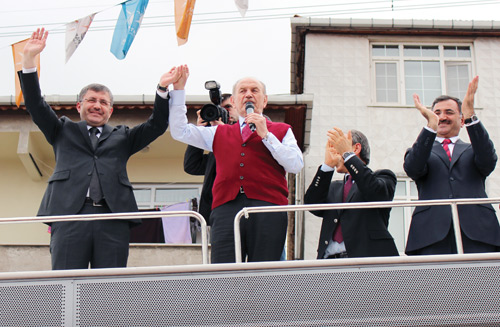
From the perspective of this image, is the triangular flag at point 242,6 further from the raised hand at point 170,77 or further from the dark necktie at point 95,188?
the dark necktie at point 95,188

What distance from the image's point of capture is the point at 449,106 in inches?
235

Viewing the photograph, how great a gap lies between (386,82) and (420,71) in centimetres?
75

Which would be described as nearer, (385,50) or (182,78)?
(182,78)

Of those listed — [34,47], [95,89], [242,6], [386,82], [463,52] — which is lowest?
[95,89]

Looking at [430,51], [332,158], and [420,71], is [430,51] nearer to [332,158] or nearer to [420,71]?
[420,71]

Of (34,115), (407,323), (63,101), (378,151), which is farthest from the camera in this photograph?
(378,151)

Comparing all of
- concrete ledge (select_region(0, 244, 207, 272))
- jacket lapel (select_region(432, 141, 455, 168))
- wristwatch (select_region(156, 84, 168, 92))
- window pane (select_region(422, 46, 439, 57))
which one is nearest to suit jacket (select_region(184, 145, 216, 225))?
wristwatch (select_region(156, 84, 168, 92))

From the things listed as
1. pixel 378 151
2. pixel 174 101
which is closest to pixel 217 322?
pixel 174 101

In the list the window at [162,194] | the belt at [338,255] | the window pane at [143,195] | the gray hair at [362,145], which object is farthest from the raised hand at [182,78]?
the window pane at [143,195]

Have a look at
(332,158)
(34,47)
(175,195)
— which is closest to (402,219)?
(175,195)

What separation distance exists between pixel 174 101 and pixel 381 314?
227 centimetres

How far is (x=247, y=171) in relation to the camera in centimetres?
556

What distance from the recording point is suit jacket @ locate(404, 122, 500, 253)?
5.49m

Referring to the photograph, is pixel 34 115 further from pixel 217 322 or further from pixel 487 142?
pixel 487 142
